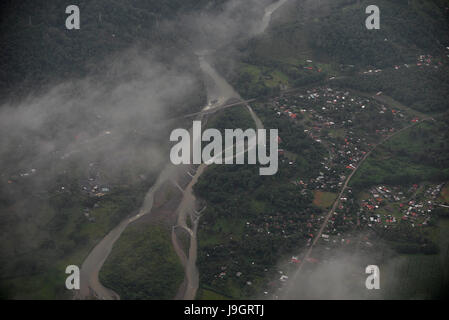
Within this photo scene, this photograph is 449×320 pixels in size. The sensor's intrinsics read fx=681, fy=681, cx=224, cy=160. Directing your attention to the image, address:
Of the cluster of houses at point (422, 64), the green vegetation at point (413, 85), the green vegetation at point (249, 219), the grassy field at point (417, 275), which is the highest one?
the cluster of houses at point (422, 64)

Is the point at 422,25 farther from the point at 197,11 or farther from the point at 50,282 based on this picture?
the point at 50,282

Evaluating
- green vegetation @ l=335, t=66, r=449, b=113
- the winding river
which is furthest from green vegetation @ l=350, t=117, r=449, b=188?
the winding river

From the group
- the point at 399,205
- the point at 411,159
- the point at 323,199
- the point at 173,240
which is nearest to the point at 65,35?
the point at 173,240

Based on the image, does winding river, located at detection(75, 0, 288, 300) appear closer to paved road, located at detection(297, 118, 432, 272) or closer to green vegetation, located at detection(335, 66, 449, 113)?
paved road, located at detection(297, 118, 432, 272)

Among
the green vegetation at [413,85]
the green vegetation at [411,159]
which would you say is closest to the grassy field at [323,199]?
the green vegetation at [411,159]

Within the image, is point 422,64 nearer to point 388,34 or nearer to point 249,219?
point 388,34

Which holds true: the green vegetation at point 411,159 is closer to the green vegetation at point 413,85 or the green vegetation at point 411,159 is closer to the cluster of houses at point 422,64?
the green vegetation at point 413,85
